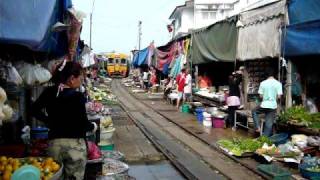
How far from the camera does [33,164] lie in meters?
5.44

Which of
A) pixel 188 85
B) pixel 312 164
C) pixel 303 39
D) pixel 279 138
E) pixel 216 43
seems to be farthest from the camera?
pixel 188 85

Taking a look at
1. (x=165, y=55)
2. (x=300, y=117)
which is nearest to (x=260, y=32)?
(x=300, y=117)

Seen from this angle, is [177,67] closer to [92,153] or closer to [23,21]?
[92,153]

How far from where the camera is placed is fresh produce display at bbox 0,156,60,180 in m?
5.12

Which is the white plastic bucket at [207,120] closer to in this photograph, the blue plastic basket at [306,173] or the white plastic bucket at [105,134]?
the white plastic bucket at [105,134]

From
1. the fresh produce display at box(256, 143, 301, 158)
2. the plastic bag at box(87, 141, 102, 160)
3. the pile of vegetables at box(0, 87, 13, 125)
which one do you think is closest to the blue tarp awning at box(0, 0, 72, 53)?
the pile of vegetables at box(0, 87, 13, 125)

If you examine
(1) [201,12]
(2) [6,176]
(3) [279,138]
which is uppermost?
(1) [201,12]

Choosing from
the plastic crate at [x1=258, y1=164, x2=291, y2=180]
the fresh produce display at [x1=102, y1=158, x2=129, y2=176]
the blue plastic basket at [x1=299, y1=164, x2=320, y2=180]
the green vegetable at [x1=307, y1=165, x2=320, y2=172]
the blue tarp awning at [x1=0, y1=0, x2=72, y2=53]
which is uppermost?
the blue tarp awning at [x1=0, y1=0, x2=72, y2=53]

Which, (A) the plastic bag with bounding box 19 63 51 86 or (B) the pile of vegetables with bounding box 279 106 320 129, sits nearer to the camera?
(A) the plastic bag with bounding box 19 63 51 86

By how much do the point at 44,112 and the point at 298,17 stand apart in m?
8.33

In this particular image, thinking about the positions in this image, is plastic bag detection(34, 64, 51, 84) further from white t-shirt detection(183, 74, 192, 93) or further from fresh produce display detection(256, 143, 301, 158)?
white t-shirt detection(183, 74, 192, 93)

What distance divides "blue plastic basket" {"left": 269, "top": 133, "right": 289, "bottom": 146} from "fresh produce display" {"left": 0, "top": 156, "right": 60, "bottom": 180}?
7.78m

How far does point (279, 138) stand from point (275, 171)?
2686 mm

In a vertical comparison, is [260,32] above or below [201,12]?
below
